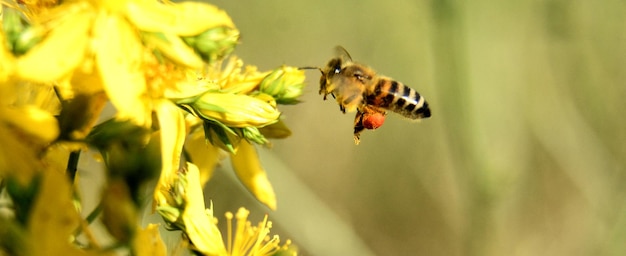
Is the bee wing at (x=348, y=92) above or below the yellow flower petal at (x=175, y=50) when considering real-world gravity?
below

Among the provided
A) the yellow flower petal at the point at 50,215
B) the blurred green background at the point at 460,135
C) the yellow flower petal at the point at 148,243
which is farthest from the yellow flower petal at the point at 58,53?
the blurred green background at the point at 460,135

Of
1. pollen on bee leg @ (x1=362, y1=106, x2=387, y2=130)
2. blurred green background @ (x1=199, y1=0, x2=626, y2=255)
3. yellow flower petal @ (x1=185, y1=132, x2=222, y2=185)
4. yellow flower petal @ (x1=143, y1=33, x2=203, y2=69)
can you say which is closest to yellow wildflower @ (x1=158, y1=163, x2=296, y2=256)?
yellow flower petal @ (x1=185, y1=132, x2=222, y2=185)

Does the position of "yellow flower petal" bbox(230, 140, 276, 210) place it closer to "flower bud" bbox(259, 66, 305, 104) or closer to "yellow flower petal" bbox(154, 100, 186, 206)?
"flower bud" bbox(259, 66, 305, 104)

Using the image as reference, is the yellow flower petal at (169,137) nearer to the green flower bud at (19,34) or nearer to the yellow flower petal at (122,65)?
the yellow flower petal at (122,65)

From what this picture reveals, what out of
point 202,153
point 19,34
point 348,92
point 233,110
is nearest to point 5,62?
point 19,34

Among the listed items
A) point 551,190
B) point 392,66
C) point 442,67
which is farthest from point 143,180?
point 551,190

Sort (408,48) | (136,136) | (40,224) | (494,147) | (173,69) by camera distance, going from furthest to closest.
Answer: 1. (408,48)
2. (494,147)
3. (173,69)
4. (136,136)
5. (40,224)

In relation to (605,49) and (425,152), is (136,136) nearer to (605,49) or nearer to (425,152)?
(605,49)
